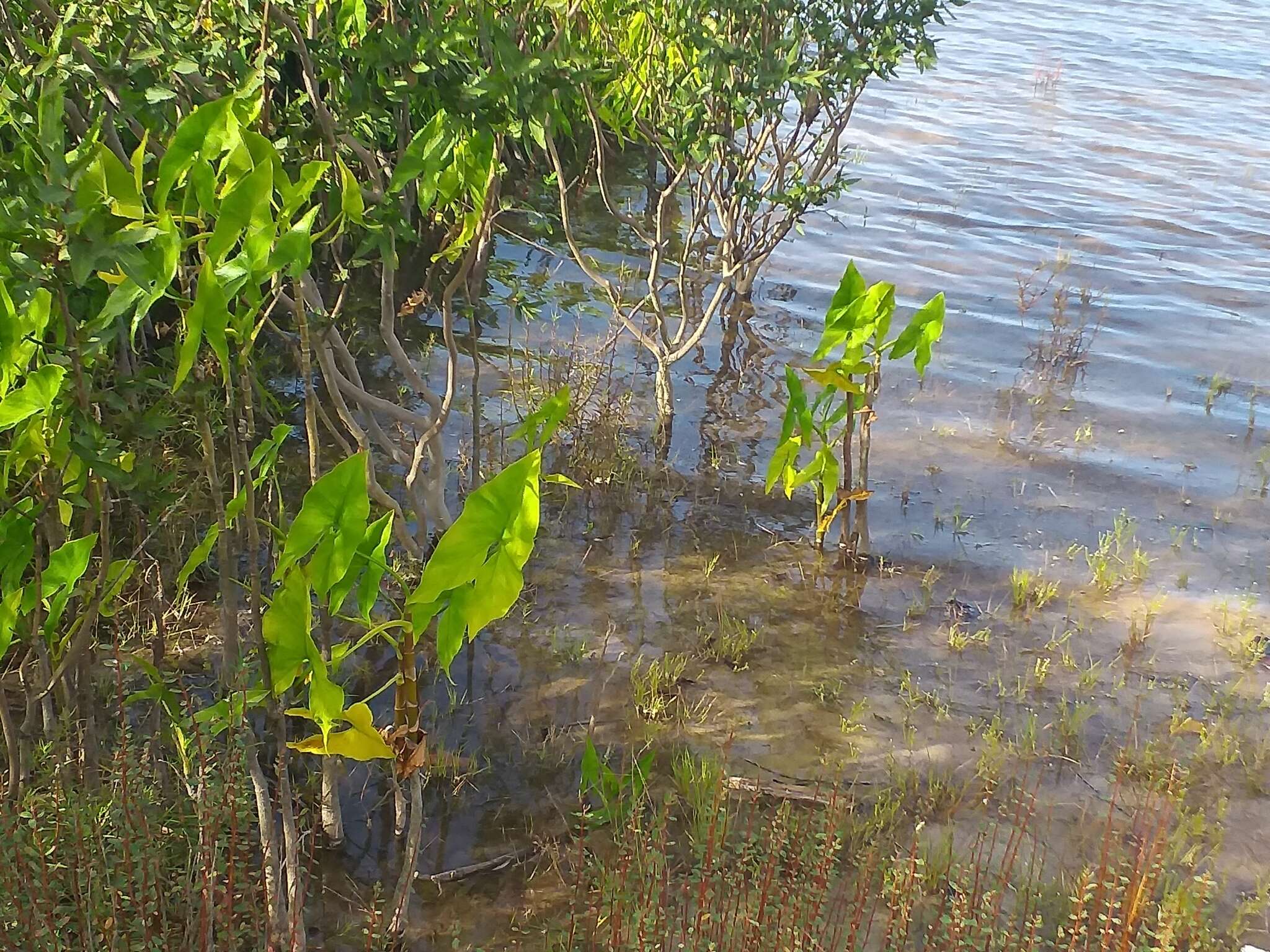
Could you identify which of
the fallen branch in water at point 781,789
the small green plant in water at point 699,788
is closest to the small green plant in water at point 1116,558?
the fallen branch in water at point 781,789

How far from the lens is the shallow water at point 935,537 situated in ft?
9.48

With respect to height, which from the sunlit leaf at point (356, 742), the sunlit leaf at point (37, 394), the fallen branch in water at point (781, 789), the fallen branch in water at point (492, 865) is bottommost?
the fallen branch in water at point (492, 865)

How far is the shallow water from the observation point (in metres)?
2.89

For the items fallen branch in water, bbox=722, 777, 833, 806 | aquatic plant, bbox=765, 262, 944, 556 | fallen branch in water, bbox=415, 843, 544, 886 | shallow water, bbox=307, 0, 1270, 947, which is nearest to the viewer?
fallen branch in water, bbox=415, 843, 544, 886

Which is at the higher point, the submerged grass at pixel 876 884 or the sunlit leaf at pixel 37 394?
the sunlit leaf at pixel 37 394

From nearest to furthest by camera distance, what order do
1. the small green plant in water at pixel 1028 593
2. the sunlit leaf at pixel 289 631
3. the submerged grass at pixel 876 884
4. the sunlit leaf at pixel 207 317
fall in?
1. the sunlit leaf at pixel 207 317
2. the sunlit leaf at pixel 289 631
3. the submerged grass at pixel 876 884
4. the small green plant in water at pixel 1028 593

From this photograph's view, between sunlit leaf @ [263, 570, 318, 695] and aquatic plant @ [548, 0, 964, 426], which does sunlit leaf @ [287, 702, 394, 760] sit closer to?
sunlit leaf @ [263, 570, 318, 695]

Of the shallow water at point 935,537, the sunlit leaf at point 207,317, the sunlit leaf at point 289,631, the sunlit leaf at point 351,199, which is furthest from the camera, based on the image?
the shallow water at point 935,537

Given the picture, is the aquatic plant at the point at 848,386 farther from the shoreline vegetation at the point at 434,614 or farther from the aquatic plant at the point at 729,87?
the aquatic plant at the point at 729,87

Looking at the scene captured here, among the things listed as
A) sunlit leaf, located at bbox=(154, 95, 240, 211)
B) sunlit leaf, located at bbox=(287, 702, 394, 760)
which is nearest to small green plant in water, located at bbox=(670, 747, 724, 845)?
sunlit leaf, located at bbox=(287, 702, 394, 760)

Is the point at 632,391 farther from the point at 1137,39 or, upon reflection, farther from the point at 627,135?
the point at 1137,39

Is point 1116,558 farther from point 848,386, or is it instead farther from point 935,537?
point 848,386

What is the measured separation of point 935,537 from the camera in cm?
400

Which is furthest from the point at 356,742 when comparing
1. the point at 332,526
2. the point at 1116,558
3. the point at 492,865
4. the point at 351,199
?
the point at 1116,558
